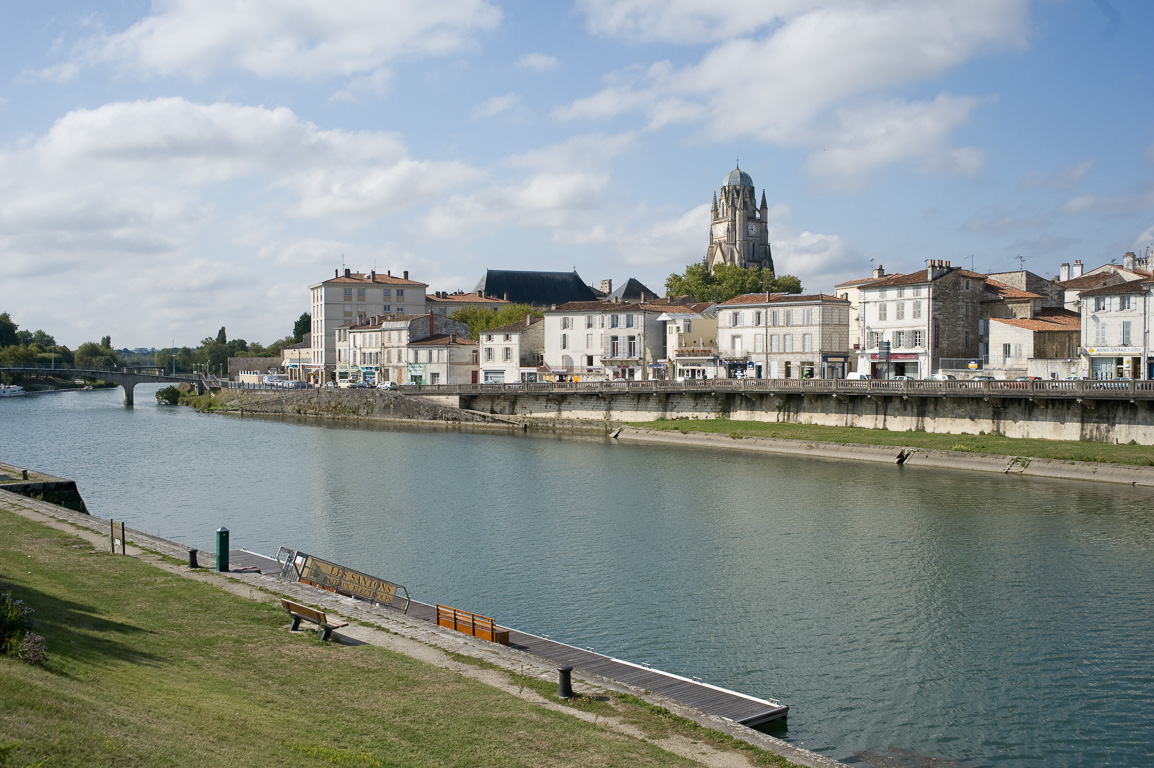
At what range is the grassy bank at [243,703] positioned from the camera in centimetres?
938

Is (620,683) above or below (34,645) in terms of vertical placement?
below

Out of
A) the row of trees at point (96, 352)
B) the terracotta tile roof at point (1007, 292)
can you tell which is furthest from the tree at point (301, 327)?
the terracotta tile roof at point (1007, 292)

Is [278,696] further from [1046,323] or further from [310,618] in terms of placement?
[1046,323]

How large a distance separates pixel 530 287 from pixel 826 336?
66.0 m

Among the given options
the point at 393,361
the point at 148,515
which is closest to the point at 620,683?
the point at 148,515

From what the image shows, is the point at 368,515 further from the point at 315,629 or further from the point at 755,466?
the point at 755,466

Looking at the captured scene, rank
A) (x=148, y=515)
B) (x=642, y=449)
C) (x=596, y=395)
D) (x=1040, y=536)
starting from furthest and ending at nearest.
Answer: (x=596, y=395), (x=642, y=449), (x=148, y=515), (x=1040, y=536)

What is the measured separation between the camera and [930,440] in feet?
168

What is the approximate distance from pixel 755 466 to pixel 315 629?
3565 cm

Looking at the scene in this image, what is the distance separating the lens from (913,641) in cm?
2031

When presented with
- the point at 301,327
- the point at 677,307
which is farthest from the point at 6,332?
the point at 677,307

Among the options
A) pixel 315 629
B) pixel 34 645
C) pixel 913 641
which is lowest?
pixel 913 641

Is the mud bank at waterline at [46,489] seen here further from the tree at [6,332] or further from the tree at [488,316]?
the tree at [6,332]

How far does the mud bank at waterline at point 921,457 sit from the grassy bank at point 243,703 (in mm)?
36078
